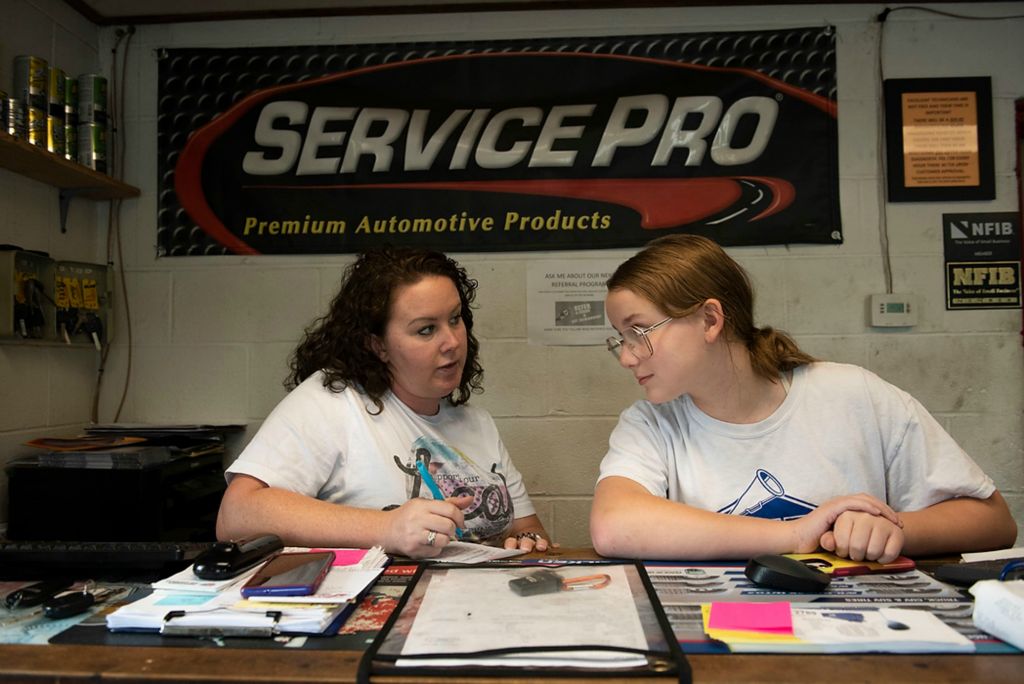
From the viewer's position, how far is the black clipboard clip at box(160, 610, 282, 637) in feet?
2.87

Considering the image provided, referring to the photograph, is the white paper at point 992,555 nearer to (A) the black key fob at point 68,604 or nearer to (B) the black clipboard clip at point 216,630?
(B) the black clipboard clip at point 216,630

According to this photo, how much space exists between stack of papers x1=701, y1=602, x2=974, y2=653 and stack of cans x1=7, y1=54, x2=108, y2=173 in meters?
2.29

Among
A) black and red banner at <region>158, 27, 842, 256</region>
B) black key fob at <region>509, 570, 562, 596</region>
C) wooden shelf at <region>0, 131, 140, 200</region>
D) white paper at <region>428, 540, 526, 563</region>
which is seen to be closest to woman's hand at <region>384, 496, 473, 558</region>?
white paper at <region>428, 540, 526, 563</region>

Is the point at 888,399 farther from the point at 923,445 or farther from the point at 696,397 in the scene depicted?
the point at 696,397

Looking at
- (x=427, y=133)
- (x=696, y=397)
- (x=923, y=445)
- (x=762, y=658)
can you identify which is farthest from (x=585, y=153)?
(x=762, y=658)

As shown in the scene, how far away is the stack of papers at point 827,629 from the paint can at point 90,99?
2.56 metres

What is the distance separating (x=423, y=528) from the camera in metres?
1.26

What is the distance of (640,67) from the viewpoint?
2652 mm

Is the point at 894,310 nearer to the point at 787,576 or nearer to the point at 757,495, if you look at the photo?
the point at 757,495

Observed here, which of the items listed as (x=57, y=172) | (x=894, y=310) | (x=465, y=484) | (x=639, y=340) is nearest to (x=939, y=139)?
(x=894, y=310)

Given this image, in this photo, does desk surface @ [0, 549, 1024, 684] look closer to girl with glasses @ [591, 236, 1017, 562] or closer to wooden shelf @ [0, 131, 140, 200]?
girl with glasses @ [591, 236, 1017, 562]

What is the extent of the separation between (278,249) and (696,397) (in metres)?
1.72

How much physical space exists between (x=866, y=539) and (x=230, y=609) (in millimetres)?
935

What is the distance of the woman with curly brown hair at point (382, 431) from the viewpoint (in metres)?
1.52
